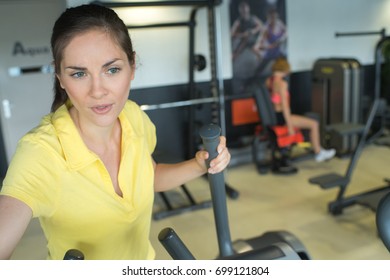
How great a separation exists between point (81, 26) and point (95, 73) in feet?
0.30

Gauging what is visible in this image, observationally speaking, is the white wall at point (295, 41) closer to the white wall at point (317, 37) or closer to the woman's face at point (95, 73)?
the white wall at point (317, 37)

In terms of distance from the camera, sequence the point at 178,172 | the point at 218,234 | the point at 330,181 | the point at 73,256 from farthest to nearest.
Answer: the point at 330,181, the point at 178,172, the point at 218,234, the point at 73,256

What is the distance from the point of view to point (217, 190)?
87cm

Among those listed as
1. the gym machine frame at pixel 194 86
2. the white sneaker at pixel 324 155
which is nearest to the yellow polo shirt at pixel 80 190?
the gym machine frame at pixel 194 86

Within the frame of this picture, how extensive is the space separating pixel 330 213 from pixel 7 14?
8.99ft

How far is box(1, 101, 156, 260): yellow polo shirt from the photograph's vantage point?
74 centimetres

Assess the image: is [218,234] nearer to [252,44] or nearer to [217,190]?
[217,190]

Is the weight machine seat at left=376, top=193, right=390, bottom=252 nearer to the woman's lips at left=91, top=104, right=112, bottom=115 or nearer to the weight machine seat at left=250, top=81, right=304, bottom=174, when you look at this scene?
the woman's lips at left=91, top=104, right=112, bottom=115

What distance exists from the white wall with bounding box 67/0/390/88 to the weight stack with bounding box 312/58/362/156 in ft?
0.86

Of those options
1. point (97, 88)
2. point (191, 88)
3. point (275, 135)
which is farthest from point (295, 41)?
point (97, 88)

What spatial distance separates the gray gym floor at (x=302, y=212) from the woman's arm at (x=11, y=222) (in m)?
1.45
